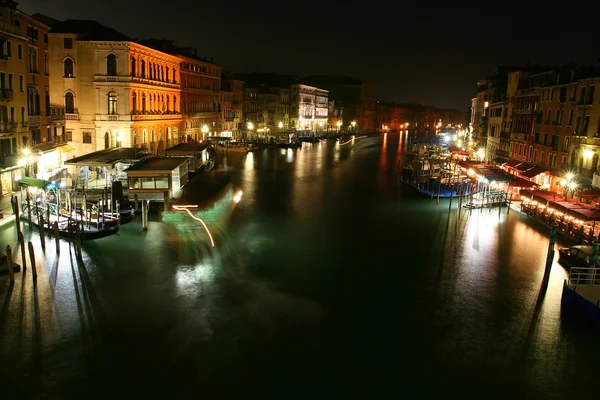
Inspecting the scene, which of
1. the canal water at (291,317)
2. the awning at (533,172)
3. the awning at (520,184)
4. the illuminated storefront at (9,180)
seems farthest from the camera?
the awning at (533,172)

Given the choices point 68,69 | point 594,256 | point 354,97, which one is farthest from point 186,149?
point 354,97

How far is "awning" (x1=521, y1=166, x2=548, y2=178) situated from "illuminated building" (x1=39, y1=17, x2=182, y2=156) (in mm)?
31266

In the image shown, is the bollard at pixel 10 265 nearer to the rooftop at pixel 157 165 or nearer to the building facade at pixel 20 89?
the rooftop at pixel 157 165

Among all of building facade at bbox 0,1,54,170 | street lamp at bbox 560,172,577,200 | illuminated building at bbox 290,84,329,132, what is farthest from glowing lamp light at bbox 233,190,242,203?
illuminated building at bbox 290,84,329,132

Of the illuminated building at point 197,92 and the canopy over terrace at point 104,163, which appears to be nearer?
the canopy over terrace at point 104,163

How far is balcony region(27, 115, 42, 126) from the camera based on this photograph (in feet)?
106

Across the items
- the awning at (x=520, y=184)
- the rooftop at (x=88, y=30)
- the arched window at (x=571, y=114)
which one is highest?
the rooftop at (x=88, y=30)

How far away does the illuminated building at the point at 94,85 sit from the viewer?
128 ft

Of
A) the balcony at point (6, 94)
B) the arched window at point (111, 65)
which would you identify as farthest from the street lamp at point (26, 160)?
the arched window at point (111, 65)

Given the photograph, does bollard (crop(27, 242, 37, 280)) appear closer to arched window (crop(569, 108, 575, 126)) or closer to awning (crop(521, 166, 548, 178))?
awning (crop(521, 166, 548, 178))

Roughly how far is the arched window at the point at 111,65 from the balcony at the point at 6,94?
37.3ft

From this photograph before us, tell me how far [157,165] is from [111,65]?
15257mm

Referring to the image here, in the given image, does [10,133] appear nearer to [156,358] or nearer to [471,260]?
[156,358]

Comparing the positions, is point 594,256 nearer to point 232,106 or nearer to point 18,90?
point 18,90
